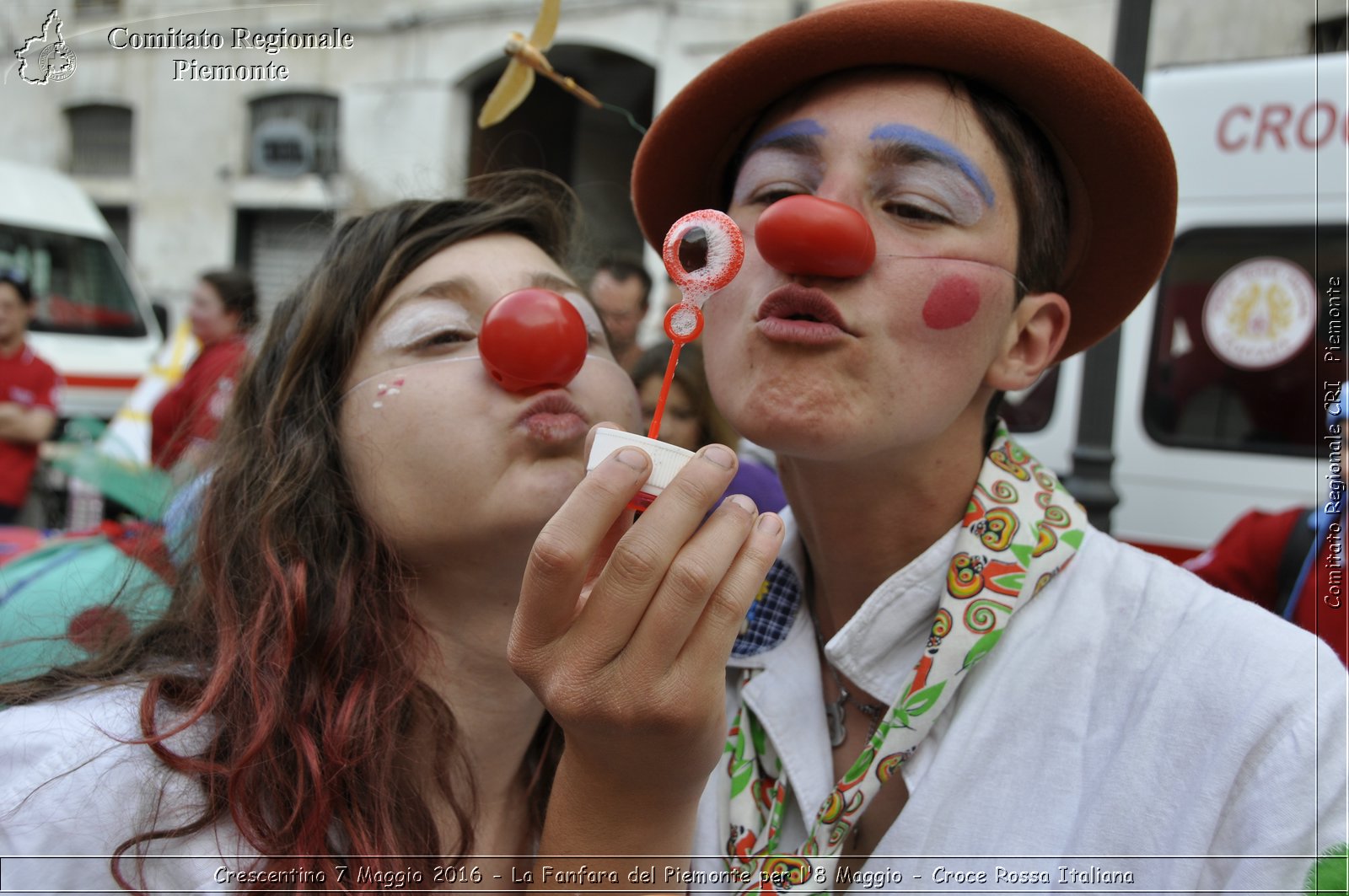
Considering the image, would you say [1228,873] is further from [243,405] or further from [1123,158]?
[243,405]

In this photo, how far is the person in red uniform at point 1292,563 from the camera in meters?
2.29

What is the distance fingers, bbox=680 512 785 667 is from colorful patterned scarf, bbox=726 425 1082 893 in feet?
1.43

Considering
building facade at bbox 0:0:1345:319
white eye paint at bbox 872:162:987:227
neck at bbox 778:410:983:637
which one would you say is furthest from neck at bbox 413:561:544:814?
building facade at bbox 0:0:1345:319

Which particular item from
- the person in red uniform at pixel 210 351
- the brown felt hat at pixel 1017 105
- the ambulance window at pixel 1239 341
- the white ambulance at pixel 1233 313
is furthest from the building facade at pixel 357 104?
the brown felt hat at pixel 1017 105

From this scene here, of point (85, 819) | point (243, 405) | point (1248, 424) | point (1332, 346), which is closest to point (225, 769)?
point (85, 819)

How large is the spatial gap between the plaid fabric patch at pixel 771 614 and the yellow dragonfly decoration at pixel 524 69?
1.05m

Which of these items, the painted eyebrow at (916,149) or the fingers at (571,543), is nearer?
the fingers at (571,543)

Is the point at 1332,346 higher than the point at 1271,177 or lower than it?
lower

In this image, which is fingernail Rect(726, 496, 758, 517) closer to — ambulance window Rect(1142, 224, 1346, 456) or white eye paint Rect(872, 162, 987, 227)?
white eye paint Rect(872, 162, 987, 227)

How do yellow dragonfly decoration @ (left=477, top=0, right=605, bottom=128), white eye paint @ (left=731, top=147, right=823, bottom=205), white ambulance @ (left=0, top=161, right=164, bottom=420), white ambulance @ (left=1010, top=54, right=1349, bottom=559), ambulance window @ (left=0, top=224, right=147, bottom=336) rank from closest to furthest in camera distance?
white eye paint @ (left=731, top=147, right=823, bottom=205) → yellow dragonfly decoration @ (left=477, top=0, right=605, bottom=128) → white ambulance @ (left=1010, top=54, right=1349, bottom=559) → white ambulance @ (left=0, top=161, right=164, bottom=420) → ambulance window @ (left=0, top=224, right=147, bottom=336)

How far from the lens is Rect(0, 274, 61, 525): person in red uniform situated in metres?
5.09

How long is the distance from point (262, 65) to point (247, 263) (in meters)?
12.8

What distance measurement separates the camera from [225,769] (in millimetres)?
1470

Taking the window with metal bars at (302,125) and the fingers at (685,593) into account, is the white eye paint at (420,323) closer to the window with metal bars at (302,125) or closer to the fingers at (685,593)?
the fingers at (685,593)
